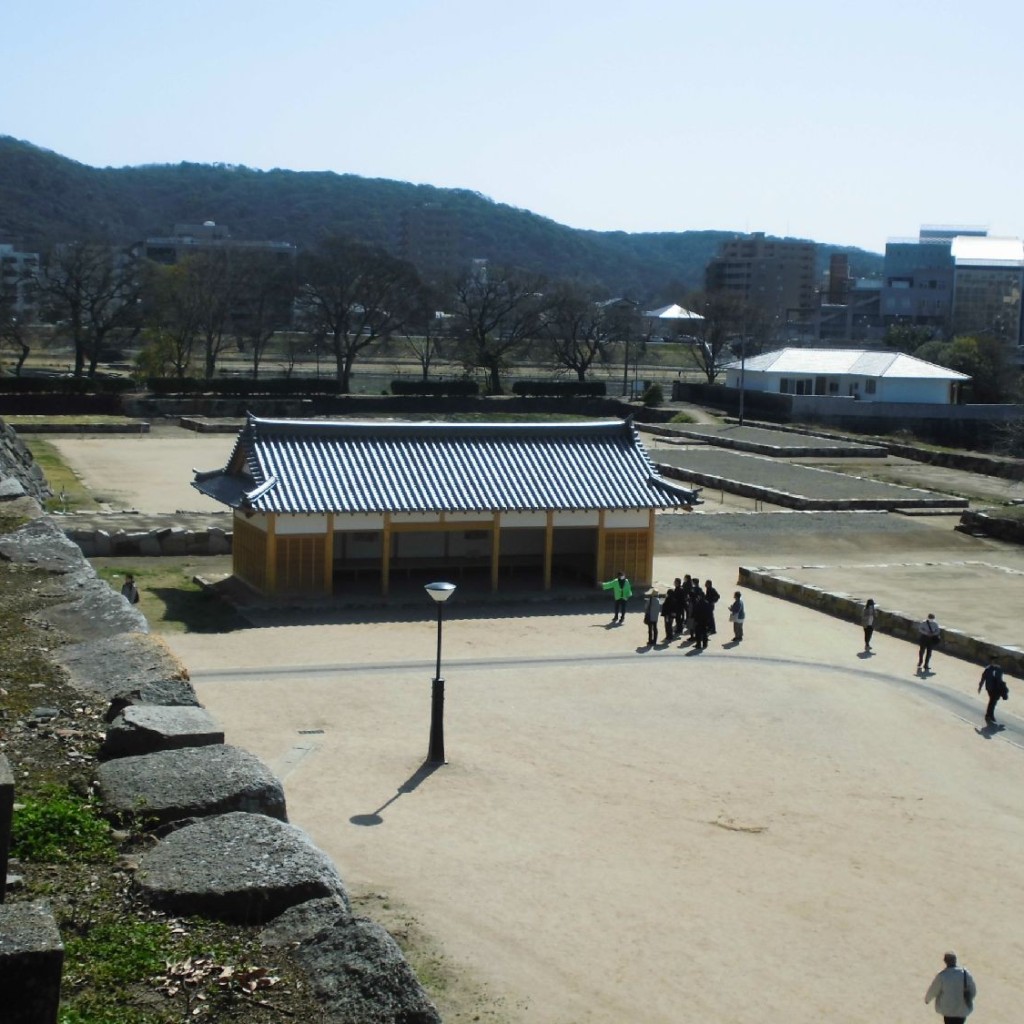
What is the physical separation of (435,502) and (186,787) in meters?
18.0

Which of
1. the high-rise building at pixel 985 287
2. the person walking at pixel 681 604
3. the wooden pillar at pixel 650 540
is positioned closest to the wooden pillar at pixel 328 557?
the wooden pillar at pixel 650 540

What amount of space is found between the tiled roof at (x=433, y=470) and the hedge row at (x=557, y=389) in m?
46.5

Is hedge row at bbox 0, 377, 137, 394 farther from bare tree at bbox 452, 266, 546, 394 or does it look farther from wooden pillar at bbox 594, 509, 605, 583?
wooden pillar at bbox 594, 509, 605, 583

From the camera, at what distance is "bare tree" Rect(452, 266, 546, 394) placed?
253ft

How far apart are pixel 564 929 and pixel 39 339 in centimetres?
8796

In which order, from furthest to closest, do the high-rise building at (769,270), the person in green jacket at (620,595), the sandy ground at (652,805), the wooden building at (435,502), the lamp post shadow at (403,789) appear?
the high-rise building at (769,270)
the wooden building at (435,502)
the person in green jacket at (620,595)
the lamp post shadow at (403,789)
the sandy ground at (652,805)

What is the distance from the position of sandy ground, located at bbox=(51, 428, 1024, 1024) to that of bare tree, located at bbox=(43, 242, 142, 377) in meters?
53.7

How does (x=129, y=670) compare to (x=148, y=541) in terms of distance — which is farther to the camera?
(x=148, y=541)

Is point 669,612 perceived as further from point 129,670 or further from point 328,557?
point 129,670

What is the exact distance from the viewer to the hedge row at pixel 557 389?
74.3m

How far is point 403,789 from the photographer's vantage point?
1404cm

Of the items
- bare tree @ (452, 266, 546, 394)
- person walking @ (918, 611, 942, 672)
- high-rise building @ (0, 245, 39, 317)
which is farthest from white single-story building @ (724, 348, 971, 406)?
person walking @ (918, 611, 942, 672)

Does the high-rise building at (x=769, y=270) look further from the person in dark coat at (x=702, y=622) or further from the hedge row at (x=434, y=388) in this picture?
the person in dark coat at (x=702, y=622)

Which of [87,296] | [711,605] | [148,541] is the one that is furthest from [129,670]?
[87,296]
